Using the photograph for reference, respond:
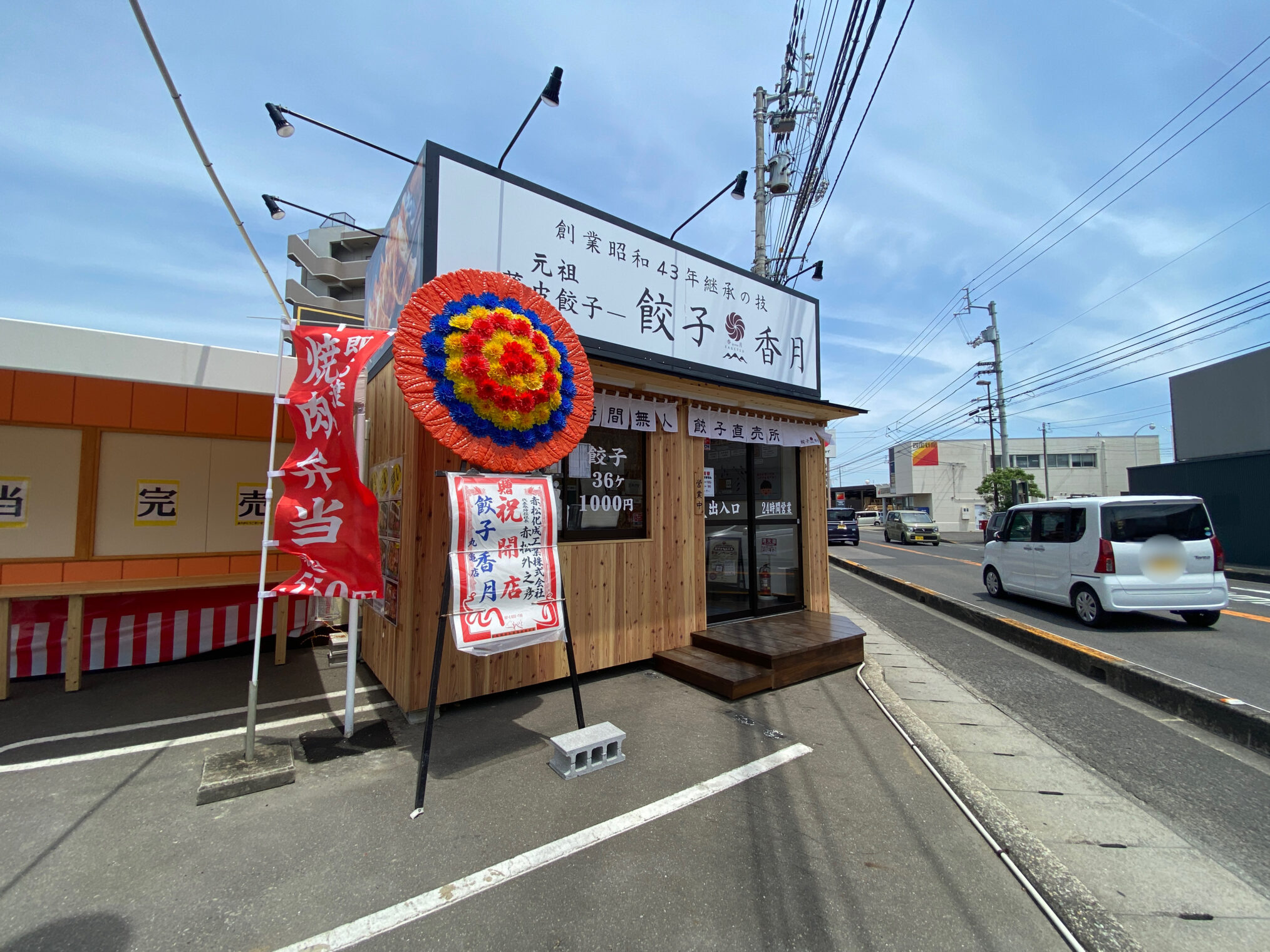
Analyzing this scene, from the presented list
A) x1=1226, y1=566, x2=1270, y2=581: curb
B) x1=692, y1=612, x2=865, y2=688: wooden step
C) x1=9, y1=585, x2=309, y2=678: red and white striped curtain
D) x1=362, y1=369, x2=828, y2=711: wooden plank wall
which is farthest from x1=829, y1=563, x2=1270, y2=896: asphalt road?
x1=1226, y1=566, x2=1270, y2=581: curb

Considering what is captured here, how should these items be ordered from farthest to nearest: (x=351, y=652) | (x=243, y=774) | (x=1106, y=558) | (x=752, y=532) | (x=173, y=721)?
1. (x=1106, y=558)
2. (x=752, y=532)
3. (x=173, y=721)
4. (x=351, y=652)
5. (x=243, y=774)

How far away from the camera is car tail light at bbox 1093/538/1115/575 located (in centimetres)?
754

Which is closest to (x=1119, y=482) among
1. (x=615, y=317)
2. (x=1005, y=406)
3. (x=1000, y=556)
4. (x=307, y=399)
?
(x=1005, y=406)

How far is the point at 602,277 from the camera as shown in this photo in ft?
18.1

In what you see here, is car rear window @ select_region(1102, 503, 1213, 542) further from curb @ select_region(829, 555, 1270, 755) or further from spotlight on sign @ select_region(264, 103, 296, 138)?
spotlight on sign @ select_region(264, 103, 296, 138)

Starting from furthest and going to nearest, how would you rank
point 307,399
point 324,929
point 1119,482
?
1. point 1119,482
2. point 307,399
3. point 324,929

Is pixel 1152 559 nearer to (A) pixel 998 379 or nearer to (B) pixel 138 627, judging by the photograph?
(B) pixel 138 627

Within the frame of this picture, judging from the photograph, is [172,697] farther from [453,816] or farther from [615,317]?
[615,317]

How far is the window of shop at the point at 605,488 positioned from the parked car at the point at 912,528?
75.9 ft

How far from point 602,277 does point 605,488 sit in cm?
216

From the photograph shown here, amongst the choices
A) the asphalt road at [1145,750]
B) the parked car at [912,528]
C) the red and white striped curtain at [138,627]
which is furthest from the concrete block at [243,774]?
the parked car at [912,528]

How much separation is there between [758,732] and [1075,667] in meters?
4.40

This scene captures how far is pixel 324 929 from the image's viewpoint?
83.9 inches

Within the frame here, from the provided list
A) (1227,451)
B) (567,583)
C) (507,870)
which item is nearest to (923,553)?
(1227,451)
